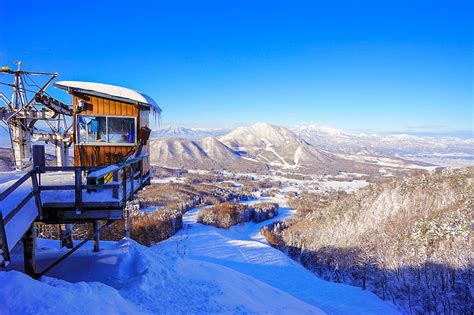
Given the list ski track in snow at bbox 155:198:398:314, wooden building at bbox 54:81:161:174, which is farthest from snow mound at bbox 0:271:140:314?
ski track in snow at bbox 155:198:398:314

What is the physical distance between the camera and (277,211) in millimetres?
108438

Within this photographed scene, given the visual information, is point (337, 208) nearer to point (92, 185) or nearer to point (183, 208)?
point (183, 208)

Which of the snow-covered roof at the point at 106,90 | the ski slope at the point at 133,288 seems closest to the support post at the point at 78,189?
the ski slope at the point at 133,288

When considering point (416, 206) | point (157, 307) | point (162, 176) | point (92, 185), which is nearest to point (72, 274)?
point (157, 307)

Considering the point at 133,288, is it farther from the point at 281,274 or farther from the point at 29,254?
the point at 281,274

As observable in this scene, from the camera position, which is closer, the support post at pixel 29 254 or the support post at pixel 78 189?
the support post at pixel 78 189

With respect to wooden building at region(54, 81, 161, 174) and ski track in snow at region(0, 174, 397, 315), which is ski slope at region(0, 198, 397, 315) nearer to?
ski track in snow at region(0, 174, 397, 315)

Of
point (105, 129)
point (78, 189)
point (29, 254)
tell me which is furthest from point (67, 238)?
point (78, 189)

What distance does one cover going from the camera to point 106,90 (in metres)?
11.0

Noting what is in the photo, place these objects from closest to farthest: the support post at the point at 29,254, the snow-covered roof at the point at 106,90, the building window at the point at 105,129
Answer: the support post at the point at 29,254 < the snow-covered roof at the point at 106,90 < the building window at the point at 105,129

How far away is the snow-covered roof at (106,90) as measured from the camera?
1080cm

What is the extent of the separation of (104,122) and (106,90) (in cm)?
128

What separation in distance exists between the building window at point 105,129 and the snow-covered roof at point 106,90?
817mm

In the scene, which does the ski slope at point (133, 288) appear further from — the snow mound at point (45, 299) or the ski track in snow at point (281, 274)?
the ski track in snow at point (281, 274)
